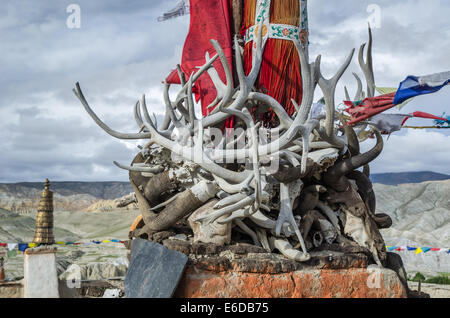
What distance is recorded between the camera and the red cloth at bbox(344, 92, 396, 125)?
24.8ft

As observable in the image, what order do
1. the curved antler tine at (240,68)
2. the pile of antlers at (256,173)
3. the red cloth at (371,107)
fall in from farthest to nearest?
the red cloth at (371,107) < the pile of antlers at (256,173) < the curved antler tine at (240,68)

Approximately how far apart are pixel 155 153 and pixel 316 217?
2.55 meters

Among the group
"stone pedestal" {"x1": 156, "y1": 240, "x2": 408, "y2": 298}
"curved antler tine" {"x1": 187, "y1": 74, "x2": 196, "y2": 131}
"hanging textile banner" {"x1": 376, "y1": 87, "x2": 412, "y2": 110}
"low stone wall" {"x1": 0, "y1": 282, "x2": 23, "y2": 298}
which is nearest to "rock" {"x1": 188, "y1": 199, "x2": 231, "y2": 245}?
"stone pedestal" {"x1": 156, "y1": 240, "x2": 408, "y2": 298}

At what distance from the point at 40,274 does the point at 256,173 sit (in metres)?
2.71

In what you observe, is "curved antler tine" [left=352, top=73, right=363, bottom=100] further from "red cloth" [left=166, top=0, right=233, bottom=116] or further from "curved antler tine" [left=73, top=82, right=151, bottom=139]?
"curved antler tine" [left=73, top=82, right=151, bottom=139]

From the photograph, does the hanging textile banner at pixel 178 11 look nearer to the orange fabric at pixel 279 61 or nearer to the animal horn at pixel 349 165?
the orange fabric at pixel 279 61

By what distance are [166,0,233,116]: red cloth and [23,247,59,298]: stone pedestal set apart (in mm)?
3389

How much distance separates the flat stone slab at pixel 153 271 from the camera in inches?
226

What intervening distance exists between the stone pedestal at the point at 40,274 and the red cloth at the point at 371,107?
4.84 m

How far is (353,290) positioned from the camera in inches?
257

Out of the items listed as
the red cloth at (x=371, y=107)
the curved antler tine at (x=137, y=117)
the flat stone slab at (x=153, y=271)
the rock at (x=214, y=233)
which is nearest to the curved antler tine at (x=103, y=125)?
the curved antler tine at (x=137, y=117)

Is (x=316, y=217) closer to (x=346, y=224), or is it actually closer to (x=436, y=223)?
(x=346, y=224)

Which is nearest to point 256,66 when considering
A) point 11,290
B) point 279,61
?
point 279,61
